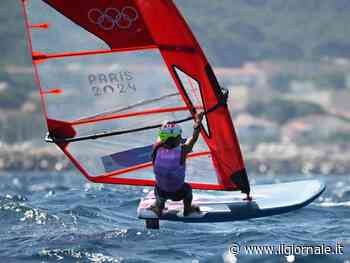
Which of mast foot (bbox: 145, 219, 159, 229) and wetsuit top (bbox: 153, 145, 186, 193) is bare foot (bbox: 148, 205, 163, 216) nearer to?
mast foot (bbox: 145, 219, 159, 229)

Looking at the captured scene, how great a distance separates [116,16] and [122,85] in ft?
3.20

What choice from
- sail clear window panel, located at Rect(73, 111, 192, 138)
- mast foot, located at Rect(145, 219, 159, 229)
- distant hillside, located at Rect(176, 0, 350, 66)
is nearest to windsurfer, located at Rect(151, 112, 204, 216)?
mast foot, located at Rect(145, 219, 159, 229)

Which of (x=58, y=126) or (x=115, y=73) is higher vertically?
(x=115, y=73)

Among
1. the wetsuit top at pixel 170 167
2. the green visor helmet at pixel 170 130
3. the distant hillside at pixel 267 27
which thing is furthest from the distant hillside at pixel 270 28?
the green visor helmet at pixel 170 130

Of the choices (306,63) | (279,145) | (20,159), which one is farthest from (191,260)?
(306,63)

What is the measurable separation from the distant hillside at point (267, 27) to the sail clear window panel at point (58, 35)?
125627 millimetres

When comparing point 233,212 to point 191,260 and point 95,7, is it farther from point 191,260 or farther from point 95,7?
point 95,7

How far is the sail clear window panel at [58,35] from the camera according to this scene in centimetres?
1115

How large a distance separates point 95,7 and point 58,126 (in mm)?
1763

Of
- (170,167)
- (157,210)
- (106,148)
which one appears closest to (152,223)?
(157,210)

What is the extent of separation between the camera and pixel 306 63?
451 feet

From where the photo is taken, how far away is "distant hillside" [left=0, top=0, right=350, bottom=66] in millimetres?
145000

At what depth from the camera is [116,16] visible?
11.3m

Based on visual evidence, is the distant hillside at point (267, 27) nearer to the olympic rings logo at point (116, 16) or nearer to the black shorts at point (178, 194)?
the olympic rings logo at point (116, 16)
